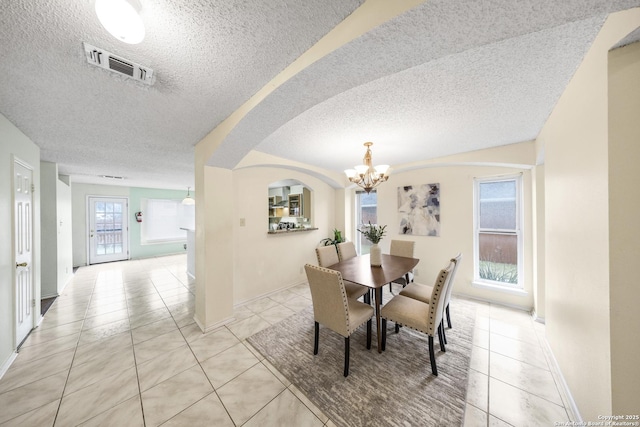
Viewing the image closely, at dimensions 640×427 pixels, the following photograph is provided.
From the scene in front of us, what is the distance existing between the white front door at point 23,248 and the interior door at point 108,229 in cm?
434

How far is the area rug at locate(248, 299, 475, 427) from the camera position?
145 cm

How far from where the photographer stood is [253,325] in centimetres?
263

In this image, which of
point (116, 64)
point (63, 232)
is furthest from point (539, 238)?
point (63, 232)

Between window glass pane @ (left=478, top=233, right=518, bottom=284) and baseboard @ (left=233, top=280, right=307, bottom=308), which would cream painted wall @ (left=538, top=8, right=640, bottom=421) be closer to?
window glass pane @ (left=478, top=233, right=518, bottom=284)

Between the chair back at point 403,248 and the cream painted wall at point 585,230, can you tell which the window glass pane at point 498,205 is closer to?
the chair back at point 403,248

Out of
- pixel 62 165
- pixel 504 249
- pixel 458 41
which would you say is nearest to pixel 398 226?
pixel 504 249

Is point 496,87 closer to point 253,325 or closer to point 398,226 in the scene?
point 398,226

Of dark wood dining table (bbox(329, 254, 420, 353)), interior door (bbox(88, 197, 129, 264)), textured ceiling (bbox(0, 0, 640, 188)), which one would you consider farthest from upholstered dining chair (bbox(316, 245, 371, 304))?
interior door (bbox(88, 197, 129, 264))

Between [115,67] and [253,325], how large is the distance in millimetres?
2738

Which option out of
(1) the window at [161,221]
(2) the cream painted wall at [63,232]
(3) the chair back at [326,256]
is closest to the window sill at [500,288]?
(3) the chair back at [326,256]

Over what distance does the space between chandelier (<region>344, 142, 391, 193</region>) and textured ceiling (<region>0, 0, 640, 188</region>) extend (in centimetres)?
Answer: 35

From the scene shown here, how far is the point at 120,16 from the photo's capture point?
848mm

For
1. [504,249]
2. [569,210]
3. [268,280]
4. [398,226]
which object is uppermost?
[569,210]

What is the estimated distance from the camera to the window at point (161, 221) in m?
6.60
